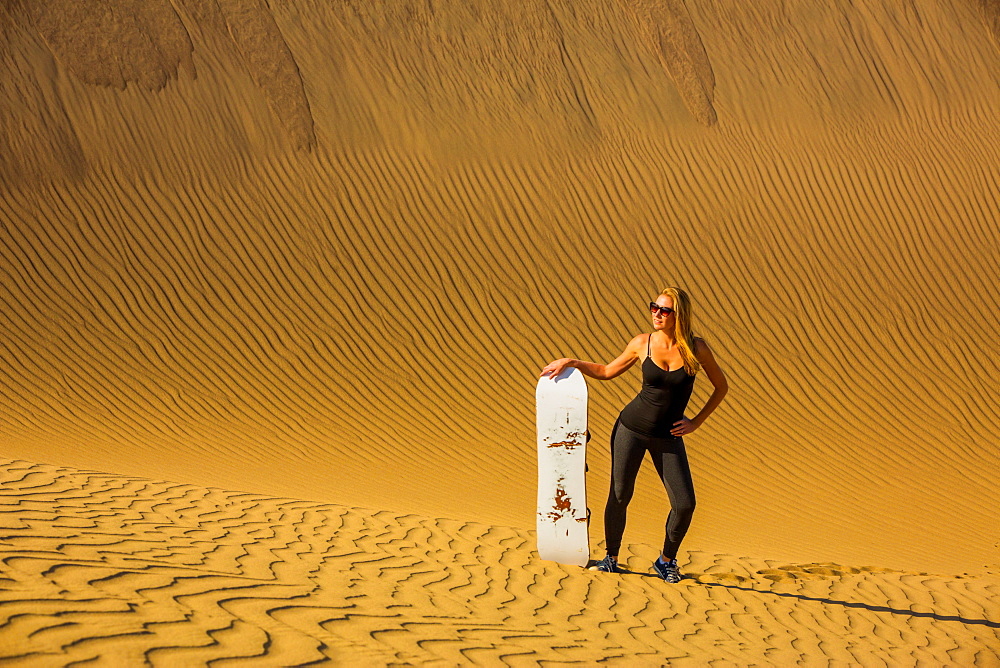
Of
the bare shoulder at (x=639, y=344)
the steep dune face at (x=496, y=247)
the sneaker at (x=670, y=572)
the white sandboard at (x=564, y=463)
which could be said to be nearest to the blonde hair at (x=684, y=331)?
the bare shoulder at (x=639, y=344)

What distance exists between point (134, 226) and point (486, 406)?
18.9 ft

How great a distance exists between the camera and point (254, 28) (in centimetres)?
1532

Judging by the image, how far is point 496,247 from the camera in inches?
507

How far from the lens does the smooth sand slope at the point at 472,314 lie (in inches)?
165

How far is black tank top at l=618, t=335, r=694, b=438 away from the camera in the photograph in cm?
467

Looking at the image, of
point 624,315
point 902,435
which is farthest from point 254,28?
point 902,435

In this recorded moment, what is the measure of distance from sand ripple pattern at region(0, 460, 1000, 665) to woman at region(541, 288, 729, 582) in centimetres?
45

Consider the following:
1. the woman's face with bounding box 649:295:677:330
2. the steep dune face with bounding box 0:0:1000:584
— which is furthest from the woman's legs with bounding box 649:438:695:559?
the steep dune face with bounding box 0:0:1000:584

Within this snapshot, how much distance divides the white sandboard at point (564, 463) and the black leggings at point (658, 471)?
0.58 ft

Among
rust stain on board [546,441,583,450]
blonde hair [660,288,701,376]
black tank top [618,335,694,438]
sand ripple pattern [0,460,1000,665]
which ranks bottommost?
sand ripple pattern [0,460,1000,665]

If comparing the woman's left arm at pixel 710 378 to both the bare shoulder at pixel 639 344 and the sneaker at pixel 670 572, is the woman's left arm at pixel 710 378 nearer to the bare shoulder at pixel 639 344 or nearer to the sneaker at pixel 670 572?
the bare shoulder at pixel 639 344

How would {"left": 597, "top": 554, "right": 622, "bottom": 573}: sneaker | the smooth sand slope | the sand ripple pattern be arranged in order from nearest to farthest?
1. the sand ripple pattern
2. the smooth sand slope
3. {"left": 597, "top": 554, "right": 622, "bottom": 573}: sneaker

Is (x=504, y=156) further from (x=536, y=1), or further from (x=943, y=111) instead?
(x=943, y=111)

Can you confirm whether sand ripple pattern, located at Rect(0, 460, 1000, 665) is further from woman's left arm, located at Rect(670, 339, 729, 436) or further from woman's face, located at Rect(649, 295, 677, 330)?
woman's face, located at Rect(649, 295, 677, 330)
